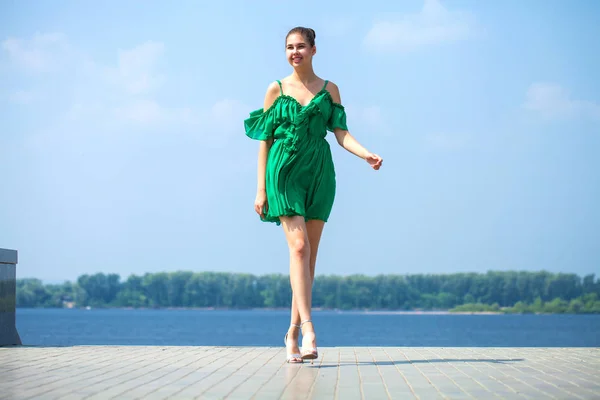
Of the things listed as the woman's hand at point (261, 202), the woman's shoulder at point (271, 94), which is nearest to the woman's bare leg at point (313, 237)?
the woman's hand at point (261, 202)

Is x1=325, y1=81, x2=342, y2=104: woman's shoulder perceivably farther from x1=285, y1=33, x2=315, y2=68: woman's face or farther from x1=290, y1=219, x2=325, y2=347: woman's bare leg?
x1=290, y1=219, x2=325, y2=347: woman's bare leg

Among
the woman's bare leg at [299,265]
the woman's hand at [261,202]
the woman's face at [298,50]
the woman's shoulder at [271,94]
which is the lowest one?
the woman's bare leg at [299,265]

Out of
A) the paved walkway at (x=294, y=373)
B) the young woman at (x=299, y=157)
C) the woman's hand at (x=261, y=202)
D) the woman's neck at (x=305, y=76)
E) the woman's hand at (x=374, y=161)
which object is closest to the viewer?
the paved walkway at (x=294, y=373)

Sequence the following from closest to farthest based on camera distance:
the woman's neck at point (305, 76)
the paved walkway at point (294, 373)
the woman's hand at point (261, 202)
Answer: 1. the paved walkway at point (294, 373)
2. the woman's hand at point (261, 202)
3. the woman's neck at point (305, 76)

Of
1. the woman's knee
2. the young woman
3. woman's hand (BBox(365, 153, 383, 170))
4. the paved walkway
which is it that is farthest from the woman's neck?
the paved walkway

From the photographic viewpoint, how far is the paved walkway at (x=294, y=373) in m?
4.49

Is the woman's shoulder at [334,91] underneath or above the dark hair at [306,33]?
underneath

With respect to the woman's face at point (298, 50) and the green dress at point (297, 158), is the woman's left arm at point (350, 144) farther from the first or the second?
the woman's face at point (298, 50)

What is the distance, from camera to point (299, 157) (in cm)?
637

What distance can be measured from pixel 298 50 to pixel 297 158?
0.80 meters

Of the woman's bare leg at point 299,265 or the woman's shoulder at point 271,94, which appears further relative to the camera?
the woman's shoulder at point 271,94

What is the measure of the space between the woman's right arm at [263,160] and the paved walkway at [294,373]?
3.64 feet

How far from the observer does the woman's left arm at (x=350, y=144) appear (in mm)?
6148

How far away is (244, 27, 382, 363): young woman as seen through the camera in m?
6.25
